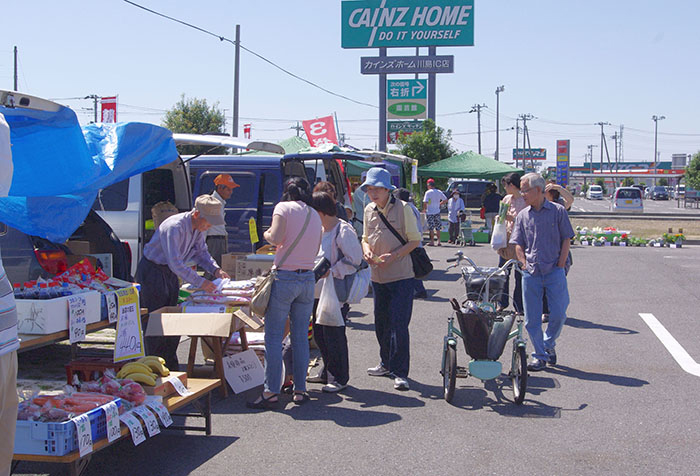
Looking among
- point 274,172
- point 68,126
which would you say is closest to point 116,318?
point 68,126

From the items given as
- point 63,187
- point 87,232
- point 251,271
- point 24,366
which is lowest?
point 24,366

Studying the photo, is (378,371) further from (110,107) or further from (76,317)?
(110,107)

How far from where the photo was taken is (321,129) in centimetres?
1905

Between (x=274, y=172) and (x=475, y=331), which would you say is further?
(x=274, y=172)

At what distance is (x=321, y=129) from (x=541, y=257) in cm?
1251

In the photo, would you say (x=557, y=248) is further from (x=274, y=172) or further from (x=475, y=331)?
(x=274, y=172)

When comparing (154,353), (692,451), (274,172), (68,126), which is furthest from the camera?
(274,172)

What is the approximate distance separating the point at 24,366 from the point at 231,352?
1915 millimetres

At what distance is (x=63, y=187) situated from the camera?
4871 millimetres

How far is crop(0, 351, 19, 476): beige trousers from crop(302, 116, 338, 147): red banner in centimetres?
1573

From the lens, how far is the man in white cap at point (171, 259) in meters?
6.31

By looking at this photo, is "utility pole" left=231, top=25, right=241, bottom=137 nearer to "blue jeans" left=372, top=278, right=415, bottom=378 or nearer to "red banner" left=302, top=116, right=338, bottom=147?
"red banner" left=302, top=116, right=338, bottom=147

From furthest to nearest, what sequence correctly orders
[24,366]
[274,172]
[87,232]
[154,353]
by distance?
1. [274,172]
2. [87,232]
3. [154,353]
4. [24,366]

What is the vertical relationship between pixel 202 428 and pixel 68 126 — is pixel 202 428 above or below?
below
